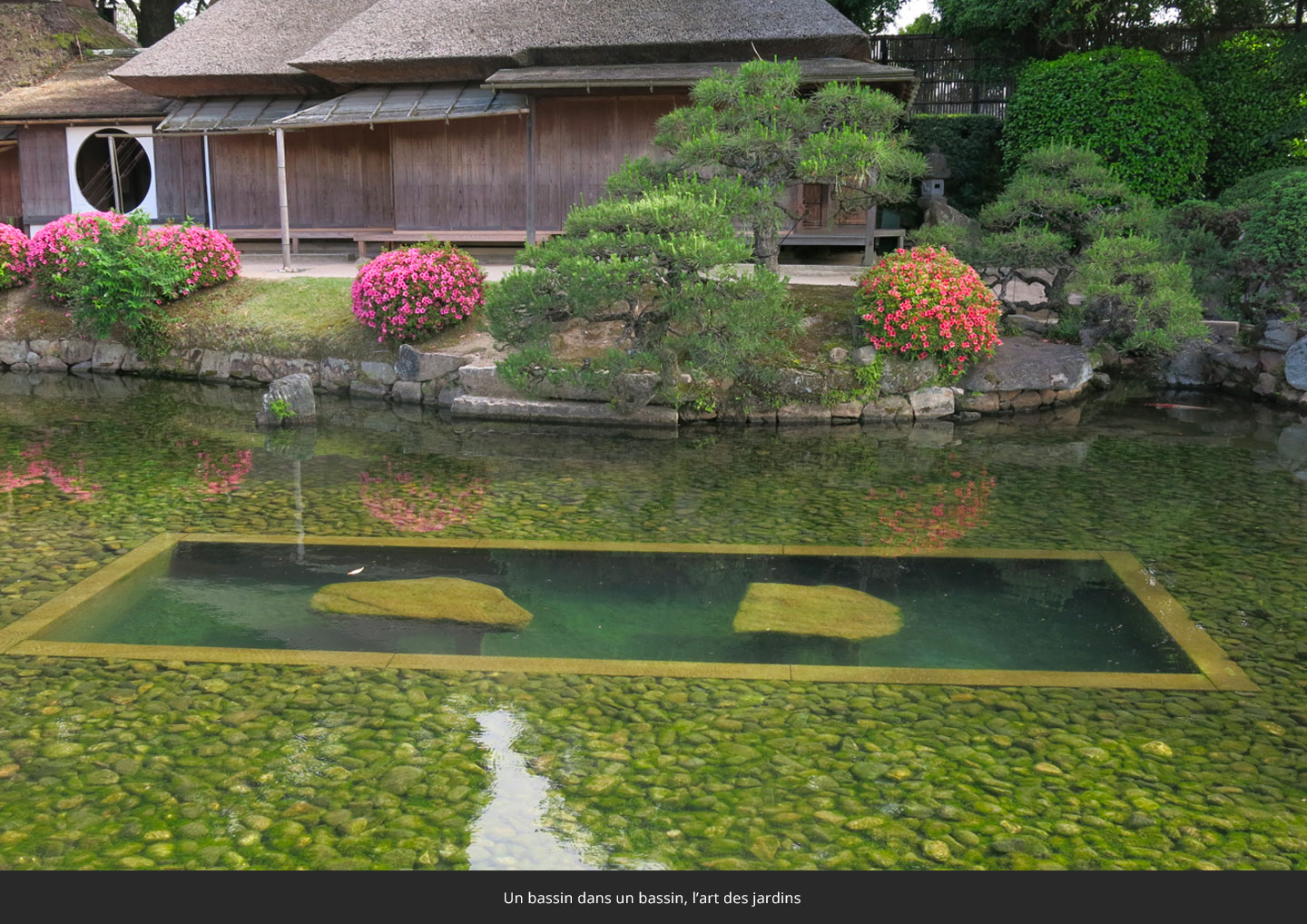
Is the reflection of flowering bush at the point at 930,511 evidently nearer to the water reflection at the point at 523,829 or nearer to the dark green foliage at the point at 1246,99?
the water reflection at the point at 523,829

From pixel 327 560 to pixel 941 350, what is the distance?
7126 millimetres

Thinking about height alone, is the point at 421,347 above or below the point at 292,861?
above

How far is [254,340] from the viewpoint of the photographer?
13508 millimetres

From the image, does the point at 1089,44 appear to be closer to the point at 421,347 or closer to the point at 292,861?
the point at 421,347

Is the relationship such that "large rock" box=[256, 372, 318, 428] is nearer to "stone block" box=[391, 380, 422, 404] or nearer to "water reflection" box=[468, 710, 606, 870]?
"stone block" box=[391, 380, 422, 404]

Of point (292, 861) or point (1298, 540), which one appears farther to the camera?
point (1298, 540)

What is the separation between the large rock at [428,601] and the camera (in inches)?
240

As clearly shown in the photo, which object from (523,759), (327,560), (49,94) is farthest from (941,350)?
(49,94)

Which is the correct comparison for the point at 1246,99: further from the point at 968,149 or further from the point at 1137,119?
the point at 968,149

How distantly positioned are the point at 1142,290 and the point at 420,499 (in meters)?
8.17

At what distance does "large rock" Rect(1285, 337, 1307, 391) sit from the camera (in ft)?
39.0

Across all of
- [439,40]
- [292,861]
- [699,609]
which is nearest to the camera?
[292,861]

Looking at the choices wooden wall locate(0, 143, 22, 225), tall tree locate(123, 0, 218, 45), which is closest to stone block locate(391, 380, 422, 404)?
wooden wall locate(0, 143, 22, 225)

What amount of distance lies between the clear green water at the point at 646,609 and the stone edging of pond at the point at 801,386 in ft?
14.0
